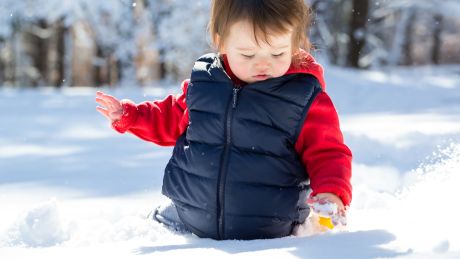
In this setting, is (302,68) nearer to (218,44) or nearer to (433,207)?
(218,44)

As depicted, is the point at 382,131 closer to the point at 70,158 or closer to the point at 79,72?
the point at 70,158

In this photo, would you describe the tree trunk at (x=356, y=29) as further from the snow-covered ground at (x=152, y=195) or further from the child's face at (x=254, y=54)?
the child's face at (x=254, y=54)

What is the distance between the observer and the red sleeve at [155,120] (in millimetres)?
2584

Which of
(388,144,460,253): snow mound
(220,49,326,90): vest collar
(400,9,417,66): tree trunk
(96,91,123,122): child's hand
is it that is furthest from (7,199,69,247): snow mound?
(400,9,417,66): tree trunk

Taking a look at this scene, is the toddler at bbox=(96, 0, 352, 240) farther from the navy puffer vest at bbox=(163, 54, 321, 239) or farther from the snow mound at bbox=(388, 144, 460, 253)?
the snow mound at bbox=(388, 144, 460, 253)

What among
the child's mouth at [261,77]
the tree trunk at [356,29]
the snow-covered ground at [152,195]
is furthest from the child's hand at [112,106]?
the tree trunk at [356,29]

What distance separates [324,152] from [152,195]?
115 cm

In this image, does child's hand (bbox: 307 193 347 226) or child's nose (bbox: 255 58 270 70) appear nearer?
child's hand (bbox: 307 193 347 226)

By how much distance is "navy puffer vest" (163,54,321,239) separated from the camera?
2.16 meters

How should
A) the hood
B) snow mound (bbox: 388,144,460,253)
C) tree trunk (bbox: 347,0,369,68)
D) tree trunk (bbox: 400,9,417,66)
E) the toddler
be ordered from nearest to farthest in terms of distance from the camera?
snow mound (bbox: 388,144,460,253) < the toddler < the hood < tree trunk (bbox: 347,0,369,68) < tree trunk (bbox: 400,9,417,66)

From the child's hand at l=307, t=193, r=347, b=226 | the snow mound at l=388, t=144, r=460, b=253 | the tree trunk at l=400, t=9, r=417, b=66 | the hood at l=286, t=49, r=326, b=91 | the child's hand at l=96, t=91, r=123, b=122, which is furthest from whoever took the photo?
the tree trunk at l=400, t=9, r=417, b=66

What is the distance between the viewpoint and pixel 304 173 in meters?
2.26

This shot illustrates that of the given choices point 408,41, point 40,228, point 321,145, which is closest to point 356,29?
point 321,145

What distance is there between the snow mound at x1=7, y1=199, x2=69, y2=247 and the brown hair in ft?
2.80
